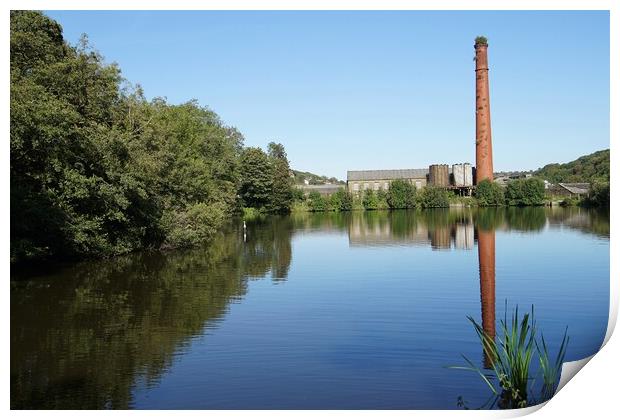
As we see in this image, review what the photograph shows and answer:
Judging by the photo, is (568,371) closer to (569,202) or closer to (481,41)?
(481,41)

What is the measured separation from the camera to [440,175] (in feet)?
255

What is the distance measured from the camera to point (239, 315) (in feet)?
45.0

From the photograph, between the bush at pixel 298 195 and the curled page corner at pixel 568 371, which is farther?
the bush at pixel 298 195

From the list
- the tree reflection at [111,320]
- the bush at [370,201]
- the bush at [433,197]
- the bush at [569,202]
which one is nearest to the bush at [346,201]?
the bush at [370,201]

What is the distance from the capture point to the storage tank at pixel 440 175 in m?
77.1

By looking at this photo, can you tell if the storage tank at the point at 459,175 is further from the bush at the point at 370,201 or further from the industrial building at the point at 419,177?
the bush at the point at 370,201

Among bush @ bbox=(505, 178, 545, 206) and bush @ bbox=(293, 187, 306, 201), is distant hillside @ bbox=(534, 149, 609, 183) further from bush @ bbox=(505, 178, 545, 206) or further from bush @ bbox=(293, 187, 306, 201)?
bush @ bbox=(293, 187, 306, 201)

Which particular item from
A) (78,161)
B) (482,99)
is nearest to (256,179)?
(482,99)

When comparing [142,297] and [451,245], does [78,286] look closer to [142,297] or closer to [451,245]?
[142,297]

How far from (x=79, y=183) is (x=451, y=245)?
15844mm

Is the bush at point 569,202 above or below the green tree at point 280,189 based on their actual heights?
below

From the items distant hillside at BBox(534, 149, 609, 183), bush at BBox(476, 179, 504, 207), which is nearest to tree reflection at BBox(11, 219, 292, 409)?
distant hillside at BBox(534, 149, 609, 183)
